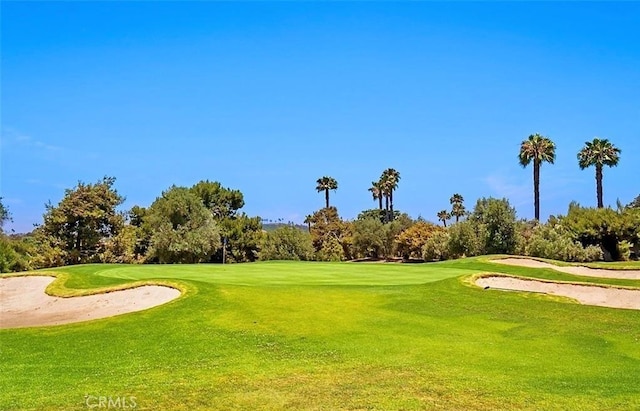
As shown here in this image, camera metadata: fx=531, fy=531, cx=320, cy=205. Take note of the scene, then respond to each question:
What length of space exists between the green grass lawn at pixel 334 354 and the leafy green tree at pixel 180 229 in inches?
1458

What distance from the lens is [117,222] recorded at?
5512 centimetres

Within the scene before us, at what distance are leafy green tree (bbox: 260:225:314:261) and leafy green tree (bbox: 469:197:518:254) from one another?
68.7ft

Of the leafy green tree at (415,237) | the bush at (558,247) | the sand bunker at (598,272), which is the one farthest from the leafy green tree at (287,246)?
the sand bunker at (598,272)

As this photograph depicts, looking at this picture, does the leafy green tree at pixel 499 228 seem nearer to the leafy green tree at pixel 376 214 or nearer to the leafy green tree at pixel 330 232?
the leafy green tree at pixel 330 232

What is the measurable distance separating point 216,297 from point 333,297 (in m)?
3.74

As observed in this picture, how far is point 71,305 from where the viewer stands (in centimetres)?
1822

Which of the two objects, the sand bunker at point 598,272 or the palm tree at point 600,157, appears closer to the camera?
the sand bunker at point 598,272

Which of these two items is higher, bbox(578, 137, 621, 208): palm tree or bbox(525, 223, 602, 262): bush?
bbox(578, 137, 621, 208): palm tree

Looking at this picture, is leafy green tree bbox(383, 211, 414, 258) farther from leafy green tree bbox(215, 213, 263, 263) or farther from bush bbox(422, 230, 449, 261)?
leafy green tree bbox(215, 213, 263, 263)

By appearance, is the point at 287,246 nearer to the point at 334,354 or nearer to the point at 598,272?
the point at 598,272

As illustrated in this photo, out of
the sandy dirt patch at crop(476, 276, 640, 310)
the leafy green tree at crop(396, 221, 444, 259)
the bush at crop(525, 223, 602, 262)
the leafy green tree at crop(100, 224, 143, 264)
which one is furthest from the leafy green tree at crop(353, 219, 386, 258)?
the sandy dirt patch at crop(476, 276, 640, 310)

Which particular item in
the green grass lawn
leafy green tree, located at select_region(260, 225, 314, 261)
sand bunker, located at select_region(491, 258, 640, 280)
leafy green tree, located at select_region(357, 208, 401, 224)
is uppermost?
leafy green tree, located at select_region(357, 208, 401, 224)

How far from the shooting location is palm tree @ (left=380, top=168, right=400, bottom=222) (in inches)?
3915

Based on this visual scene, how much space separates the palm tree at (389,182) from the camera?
326ft
